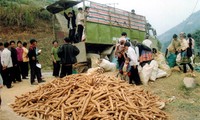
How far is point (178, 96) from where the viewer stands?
8234 millimetres

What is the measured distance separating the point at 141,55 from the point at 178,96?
197cm

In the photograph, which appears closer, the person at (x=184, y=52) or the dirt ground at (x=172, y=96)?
the dirt ground at (x=172, y=96)

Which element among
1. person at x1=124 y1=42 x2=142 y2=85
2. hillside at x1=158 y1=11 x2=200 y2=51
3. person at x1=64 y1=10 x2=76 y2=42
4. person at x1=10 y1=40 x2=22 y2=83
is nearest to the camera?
person at x1=124 y1=42 x2=142 y2=85

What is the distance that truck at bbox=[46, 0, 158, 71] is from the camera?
11.5 metres

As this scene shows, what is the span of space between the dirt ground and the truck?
9.86ft

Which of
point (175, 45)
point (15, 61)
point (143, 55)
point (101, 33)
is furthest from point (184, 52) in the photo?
point (15, 61)

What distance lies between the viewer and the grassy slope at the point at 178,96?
22.1 ft

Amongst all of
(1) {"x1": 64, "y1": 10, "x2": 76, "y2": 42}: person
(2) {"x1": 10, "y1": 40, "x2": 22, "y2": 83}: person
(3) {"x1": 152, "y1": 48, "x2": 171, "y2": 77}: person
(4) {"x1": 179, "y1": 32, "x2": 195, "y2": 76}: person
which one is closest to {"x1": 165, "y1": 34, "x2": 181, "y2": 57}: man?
(4) {"x1": 179, "y1": 32, "x2": 195, "y2": 76}: person

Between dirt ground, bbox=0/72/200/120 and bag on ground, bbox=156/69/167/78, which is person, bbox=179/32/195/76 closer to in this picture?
dirt ground, bbox=0/72/200/120

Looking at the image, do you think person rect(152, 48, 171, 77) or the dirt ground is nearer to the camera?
the dirt ground

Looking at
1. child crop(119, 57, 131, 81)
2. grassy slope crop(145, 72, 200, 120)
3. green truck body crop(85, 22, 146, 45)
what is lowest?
grassy slope crop(145, 72, 200, 120)

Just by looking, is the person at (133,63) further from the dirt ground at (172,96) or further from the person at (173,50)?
the person at (173,50)

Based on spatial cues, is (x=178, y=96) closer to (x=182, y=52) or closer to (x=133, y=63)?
(x=133, y=63)

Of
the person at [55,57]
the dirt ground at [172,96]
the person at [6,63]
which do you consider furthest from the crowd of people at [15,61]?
the person at [55,57]
